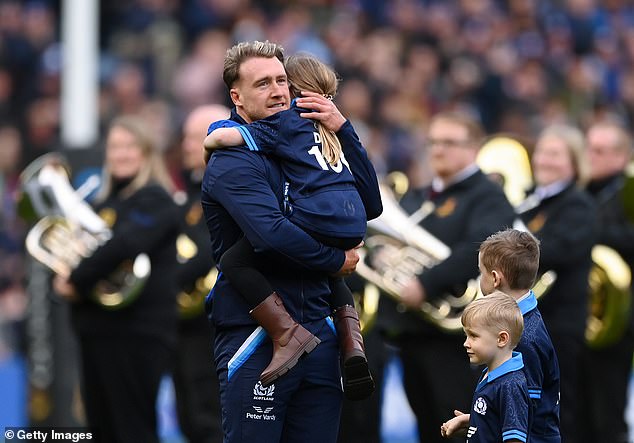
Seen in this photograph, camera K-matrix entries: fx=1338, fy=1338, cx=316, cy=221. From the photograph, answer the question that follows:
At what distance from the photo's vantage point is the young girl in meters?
4.86

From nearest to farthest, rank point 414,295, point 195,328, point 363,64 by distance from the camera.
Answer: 1. point 414,295
2. point 195,328
3. point 363,64

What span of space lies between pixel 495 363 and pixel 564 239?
289cm

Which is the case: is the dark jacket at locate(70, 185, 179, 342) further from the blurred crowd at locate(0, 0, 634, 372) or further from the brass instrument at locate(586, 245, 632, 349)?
the blurred crowd at locate(0, 0, 634, 372)

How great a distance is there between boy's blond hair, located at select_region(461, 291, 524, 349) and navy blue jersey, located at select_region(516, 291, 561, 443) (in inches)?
A: 4.4

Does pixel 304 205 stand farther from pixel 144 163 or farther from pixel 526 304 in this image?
pixel 144 163

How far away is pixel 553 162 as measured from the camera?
25.7 ft

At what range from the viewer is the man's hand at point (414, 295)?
23.5 feet

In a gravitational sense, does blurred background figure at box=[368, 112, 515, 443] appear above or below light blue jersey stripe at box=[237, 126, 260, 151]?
below

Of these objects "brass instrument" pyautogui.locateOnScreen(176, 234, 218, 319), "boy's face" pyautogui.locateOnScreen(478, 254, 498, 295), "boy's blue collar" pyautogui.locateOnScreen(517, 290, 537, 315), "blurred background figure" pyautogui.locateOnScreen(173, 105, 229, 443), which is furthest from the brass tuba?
"boy's blue collar" pyautogui.locateOnScreen(517, 290, 537, 315)

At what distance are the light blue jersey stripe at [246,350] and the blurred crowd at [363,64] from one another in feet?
25.2

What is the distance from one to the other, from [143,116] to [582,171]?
6.72 metres

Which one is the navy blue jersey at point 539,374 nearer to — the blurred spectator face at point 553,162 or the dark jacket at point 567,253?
the dark jacket at point 567,253

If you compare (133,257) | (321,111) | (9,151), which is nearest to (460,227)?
(133,257)

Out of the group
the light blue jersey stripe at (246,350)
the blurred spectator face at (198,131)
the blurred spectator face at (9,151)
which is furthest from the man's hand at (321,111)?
the blurred spectator face at (9,151)
